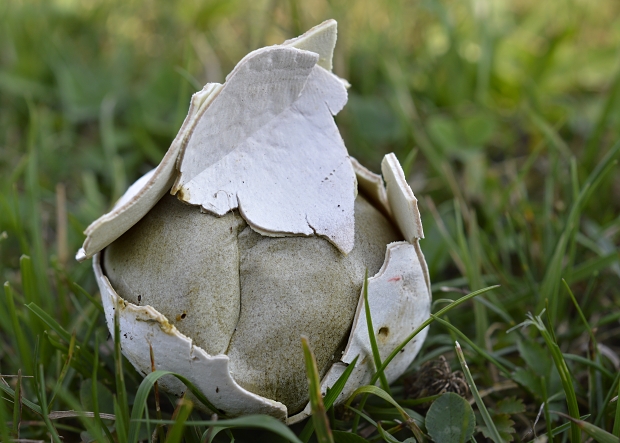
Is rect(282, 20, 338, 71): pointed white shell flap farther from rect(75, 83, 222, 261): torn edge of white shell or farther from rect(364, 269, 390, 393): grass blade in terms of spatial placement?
rect(364, 269, 390, 393): grass blade

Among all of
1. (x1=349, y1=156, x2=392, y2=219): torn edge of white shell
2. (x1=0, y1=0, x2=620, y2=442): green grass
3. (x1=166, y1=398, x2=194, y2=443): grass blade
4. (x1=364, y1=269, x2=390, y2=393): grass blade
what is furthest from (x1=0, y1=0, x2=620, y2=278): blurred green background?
(x1=166, y1=398, x2=194, y2=443): grass blade

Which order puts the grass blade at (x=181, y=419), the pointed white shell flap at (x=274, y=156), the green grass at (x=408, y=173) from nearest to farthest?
the grass blade at (x=181, y=419), the pointed white shell flap at (x=274, y=156), the green grass at (x=408, y=173)

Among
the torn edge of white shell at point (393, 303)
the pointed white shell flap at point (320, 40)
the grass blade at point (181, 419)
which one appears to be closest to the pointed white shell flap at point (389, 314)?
the torn edge of white shell at point (393, 303)

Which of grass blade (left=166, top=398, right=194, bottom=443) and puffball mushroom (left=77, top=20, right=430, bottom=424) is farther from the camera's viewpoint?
puffball mushroom (left=77, top=20, right=430, bottom=424)

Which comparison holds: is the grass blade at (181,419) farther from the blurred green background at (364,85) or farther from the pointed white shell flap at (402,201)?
the blurred green background at (364,85)

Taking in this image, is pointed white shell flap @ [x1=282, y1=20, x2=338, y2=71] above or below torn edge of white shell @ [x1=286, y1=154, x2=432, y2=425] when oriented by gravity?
above

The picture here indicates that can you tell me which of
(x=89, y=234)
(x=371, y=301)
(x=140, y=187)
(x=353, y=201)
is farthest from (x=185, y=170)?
(x=371, y=301)

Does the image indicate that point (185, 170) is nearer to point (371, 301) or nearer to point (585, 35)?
point (371, 301)
